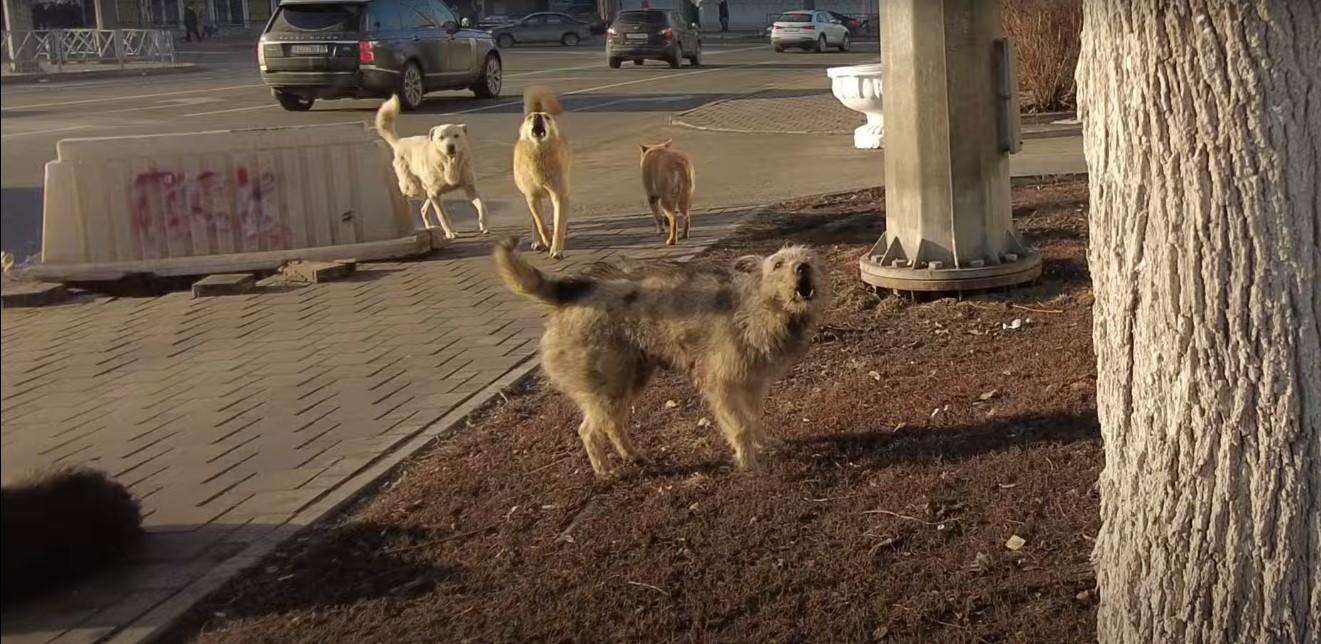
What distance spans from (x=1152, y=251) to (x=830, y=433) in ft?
8.45

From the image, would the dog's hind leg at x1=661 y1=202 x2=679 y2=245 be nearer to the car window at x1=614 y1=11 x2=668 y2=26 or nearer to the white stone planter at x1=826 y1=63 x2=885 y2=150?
the white stone planter at x1=826 y1=63 x2=885 y2=150

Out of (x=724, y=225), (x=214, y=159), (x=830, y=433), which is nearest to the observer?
(x=830, y=433)

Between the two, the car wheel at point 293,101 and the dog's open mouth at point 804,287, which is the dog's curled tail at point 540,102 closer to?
the dog's open mouth at point 804,287

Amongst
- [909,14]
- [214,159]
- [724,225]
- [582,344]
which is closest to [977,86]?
[909,14]

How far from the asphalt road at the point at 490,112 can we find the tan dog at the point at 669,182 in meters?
1.84

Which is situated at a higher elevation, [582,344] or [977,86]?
[977,86]

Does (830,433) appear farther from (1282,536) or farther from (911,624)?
(1282,536)

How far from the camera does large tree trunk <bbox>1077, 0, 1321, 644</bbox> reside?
3145mm

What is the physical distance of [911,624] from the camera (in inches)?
159

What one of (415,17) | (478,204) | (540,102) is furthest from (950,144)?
(415,17)

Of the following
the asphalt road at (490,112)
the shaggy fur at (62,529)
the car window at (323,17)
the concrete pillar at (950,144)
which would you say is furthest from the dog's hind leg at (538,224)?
the car window at (323,17)

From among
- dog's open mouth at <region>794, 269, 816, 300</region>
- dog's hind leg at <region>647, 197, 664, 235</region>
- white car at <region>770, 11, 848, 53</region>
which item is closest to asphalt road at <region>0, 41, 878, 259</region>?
dog's hind leg at <region>647, 197, 664, 235</region>

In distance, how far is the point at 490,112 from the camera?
946 inches

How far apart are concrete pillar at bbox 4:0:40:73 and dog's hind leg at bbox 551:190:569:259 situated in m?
7.15
